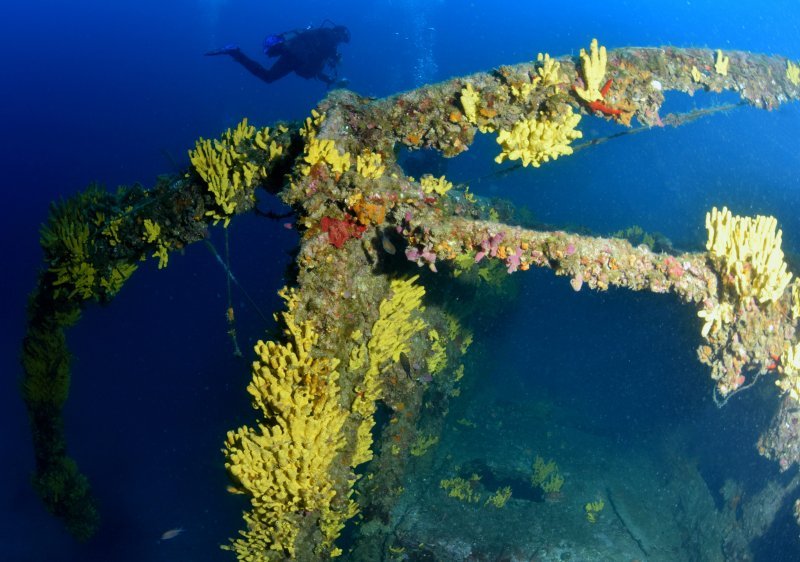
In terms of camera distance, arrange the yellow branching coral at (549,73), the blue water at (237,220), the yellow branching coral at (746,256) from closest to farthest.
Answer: the yellow branching coral at (549,73) → the yellow branching coral at (746,256) → the blue water at (237,220)

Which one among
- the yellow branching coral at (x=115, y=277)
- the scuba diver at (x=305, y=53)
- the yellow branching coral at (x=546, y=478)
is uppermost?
the scuba diver at (x=305, y=53)

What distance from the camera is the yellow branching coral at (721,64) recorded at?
5664mm

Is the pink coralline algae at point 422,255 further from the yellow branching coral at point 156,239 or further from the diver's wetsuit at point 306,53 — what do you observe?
the diver's wetsuit at point 306,53

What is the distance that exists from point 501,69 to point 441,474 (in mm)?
7588

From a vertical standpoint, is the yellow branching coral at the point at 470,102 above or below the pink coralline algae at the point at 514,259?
above

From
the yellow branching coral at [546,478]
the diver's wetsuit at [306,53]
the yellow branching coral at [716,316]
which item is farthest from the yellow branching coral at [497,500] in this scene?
the diver's wetsuit at [306,53]

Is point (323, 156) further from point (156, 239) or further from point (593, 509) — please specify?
point (593, 509)

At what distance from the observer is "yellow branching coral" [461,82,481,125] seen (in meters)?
4.32

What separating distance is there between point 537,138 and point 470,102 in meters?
0.73

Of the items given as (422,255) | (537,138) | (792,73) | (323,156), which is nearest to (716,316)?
(537,138)

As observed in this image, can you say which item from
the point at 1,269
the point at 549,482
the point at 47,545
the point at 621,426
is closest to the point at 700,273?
the point at 549,482

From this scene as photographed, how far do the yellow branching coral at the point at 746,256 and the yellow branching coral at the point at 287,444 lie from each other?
4047 millimetres

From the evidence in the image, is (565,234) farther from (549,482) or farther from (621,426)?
(621,426)

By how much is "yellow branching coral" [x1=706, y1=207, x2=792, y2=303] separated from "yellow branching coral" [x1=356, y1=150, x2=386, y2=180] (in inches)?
136
